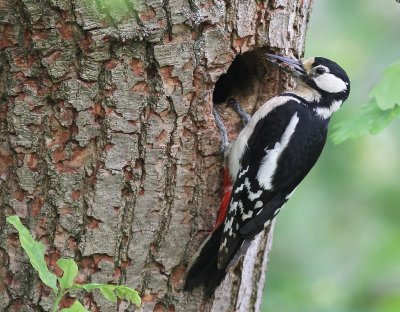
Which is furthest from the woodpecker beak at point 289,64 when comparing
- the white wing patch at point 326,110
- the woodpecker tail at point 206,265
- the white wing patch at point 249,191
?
the woodpecker tail at point 206,265

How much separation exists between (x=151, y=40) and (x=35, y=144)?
622 millimetres

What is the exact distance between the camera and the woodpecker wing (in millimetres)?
3900

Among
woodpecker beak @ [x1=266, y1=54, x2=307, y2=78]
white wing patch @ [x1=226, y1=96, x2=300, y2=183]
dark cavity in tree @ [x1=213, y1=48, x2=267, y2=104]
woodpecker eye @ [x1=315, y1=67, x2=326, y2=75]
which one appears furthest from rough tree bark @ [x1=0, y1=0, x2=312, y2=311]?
woodpecker eye @ [x1=315, y1=67, x2=326, y2=75]

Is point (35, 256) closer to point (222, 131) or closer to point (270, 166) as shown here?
point (222, 131)

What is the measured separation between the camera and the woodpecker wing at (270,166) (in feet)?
12.8

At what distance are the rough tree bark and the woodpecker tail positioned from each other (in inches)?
2.5

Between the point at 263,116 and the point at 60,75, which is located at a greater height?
the point at 263,116

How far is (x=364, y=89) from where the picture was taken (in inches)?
265

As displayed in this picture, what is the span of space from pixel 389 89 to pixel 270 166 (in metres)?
0.76

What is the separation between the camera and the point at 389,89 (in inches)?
141

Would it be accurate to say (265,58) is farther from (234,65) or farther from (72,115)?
(72,115)

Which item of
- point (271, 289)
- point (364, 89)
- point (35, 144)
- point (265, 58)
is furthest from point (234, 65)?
point (364, 89)

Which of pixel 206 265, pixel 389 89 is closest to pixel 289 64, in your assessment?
pixel 389 89

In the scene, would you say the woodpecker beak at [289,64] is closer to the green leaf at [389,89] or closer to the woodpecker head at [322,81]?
the woodpecker head at [322,81]
